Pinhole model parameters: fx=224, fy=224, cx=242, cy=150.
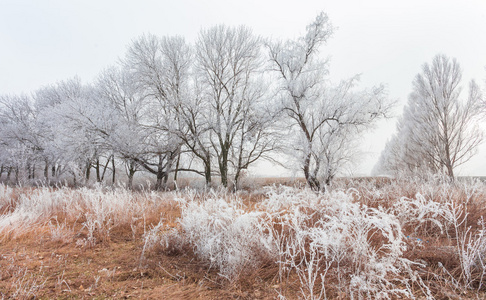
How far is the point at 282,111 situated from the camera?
11164 millimetres

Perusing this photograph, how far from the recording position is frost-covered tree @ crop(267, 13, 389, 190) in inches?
403

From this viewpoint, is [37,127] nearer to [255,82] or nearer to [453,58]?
[255,82]

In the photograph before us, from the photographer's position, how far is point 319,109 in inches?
424

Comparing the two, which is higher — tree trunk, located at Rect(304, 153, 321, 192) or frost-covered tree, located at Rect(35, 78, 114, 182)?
frost-covered tree, located at Rect(35, 78, 114, 182)

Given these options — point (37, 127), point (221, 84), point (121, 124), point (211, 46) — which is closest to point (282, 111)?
point (221, 84)

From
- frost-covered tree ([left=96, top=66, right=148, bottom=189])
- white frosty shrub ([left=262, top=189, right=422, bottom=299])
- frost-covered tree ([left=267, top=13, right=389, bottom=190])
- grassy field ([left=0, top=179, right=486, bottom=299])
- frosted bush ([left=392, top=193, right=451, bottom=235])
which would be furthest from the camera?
frost-covered tree ([left=96, top=66, right=148, bottom=189])

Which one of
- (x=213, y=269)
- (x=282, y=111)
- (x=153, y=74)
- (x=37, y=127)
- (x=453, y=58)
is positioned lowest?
(x=213, y=269)

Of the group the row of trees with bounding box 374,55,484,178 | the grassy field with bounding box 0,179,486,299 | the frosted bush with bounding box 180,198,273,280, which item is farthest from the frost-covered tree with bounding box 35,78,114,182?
the row of trees with bounding box 374,55,484,178

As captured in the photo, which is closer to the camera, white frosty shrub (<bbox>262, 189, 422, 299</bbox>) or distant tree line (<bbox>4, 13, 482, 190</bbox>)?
white frosty shrub (<bbox>262, 189, 422, 299</bbox>)

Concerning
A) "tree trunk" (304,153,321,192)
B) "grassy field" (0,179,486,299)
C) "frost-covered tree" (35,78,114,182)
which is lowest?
"grassy field" (0,179,486,299)

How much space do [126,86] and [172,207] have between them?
12938 mm

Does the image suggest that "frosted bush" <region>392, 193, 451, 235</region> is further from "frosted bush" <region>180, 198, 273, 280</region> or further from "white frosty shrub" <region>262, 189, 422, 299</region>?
"frosted bush" <region>180, 198, 273, 280</region>

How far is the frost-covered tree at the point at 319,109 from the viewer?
1023cm

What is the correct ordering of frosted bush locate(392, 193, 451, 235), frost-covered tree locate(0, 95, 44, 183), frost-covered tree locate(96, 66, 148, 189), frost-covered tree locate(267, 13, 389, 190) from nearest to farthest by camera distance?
frosted bush locate(392, 193, 451, 235) < frost-covered tree locate(267, 13, 389, 190) < frost-covered tree locate(96, 66, 148, 189) < frost-covered tree locate(0, 95, 44, 183)
